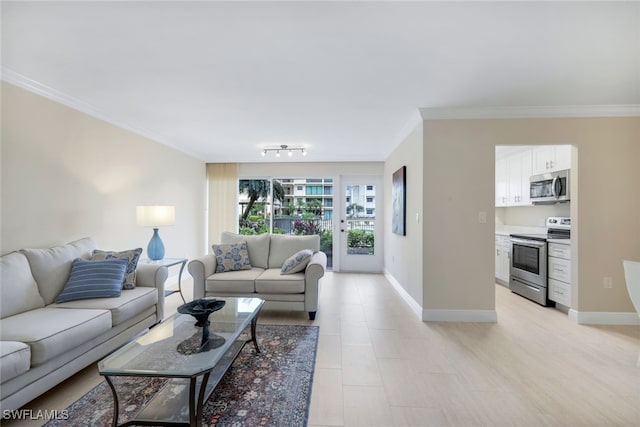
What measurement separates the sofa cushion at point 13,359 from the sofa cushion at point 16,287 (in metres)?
0.62

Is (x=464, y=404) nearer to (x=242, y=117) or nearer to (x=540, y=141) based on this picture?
(x=540, y=141)

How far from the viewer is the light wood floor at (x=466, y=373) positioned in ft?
5.46

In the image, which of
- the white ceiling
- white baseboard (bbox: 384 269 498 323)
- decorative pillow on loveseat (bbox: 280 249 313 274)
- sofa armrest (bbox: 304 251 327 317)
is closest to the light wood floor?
white baseboard (bbox: 384 269 498 323)

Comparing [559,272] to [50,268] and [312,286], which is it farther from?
[50,268]

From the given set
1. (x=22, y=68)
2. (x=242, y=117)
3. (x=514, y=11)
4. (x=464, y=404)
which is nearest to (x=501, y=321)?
(x=464, y=404)

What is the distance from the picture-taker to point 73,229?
286 centimetres

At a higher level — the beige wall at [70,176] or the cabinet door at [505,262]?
the beige wall at [70,176]

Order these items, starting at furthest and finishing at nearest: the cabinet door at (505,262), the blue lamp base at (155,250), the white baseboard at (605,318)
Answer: the cabinet door at (505,262)
the blue lamp base at (155,250)
the white baseboard at (605,318)

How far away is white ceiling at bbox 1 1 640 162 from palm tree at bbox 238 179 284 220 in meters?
2.64

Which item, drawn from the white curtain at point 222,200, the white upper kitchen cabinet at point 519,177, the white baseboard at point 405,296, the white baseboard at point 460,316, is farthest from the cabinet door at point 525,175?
the white curtain at point 222,200

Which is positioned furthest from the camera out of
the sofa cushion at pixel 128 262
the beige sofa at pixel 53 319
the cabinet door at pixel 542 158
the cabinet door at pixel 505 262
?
the cabinet door at pixel 505 262

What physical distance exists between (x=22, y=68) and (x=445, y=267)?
4.32 m

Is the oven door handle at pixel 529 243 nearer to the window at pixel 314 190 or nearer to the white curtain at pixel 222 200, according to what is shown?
the window at pixel 314 190

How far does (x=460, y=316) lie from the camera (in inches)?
121
